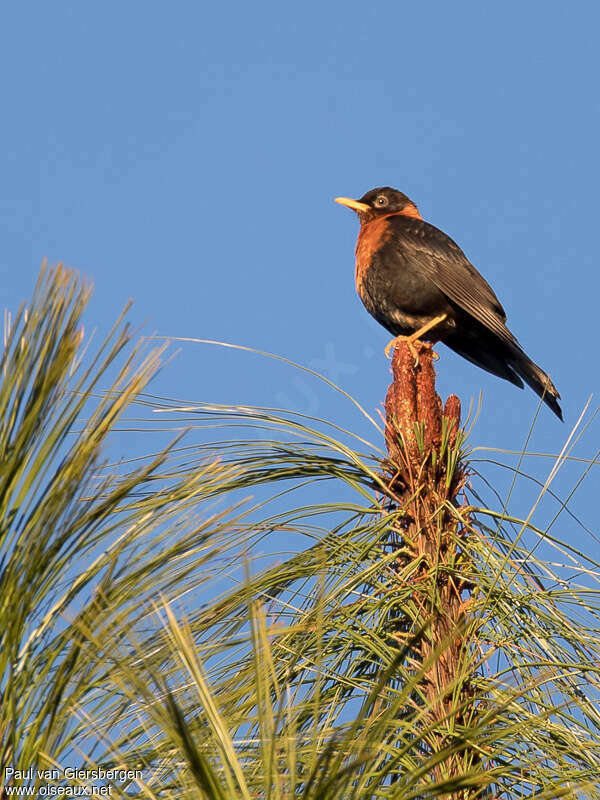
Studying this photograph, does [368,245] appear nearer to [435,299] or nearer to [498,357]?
[435,299]

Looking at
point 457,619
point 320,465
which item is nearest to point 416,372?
point 320,465

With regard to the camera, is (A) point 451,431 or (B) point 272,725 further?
(A) point 451,431

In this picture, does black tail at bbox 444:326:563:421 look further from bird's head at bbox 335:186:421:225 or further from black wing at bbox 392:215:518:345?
bird's head at bbox 335:186:421:225

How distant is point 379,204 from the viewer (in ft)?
23.3

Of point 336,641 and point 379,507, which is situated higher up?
point 379,507

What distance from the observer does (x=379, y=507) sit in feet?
9.50

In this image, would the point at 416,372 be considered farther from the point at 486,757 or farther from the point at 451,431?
the point at 486,757

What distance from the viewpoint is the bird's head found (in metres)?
7.02

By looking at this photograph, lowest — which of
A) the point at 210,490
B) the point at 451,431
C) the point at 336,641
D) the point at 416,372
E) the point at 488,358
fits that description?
the point at 336,641

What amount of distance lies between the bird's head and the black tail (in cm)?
121

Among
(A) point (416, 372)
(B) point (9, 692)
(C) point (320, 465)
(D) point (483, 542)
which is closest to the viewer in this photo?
(B) point (9, 692)

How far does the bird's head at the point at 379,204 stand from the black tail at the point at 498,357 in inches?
47.8

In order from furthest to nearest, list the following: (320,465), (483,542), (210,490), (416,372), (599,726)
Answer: (416,372)
(320,465)
(483,542)
(210,490)
(599,726)

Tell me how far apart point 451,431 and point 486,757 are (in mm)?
909
